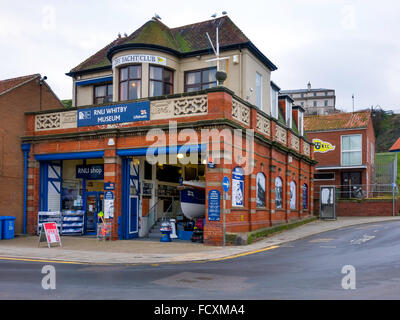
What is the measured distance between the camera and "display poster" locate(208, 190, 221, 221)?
17859mm

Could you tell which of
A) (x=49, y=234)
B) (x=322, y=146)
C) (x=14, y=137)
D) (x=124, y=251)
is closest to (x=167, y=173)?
(x=14, y=137)

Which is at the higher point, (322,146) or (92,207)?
(322,146)

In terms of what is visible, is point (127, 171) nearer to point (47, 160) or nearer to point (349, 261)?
point (47, 160)

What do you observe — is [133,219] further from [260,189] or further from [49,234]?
[260,189]

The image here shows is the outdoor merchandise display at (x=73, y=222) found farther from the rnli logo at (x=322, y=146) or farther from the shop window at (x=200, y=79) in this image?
the rnli logo at (x=322, y=146)

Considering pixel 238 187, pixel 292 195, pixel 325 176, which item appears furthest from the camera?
pixel 325 176

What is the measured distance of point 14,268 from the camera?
12.4m

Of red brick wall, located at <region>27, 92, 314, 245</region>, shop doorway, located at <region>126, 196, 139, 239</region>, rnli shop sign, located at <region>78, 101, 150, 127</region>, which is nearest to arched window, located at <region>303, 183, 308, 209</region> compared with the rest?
red brick wall, located at <region>27, 92, 314, 245</region>

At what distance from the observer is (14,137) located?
2256 cm

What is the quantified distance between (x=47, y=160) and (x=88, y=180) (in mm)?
2822

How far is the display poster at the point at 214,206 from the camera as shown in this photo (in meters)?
17.9

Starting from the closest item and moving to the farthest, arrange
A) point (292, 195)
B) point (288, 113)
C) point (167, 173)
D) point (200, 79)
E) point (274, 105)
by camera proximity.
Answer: point (200, 79) < point (167, 173) < point (274, 105) < point (292, 195) < point (288, 113)

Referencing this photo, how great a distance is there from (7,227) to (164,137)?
868 centimetres

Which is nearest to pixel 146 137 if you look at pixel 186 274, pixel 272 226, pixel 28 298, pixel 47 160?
pixel 47 160
